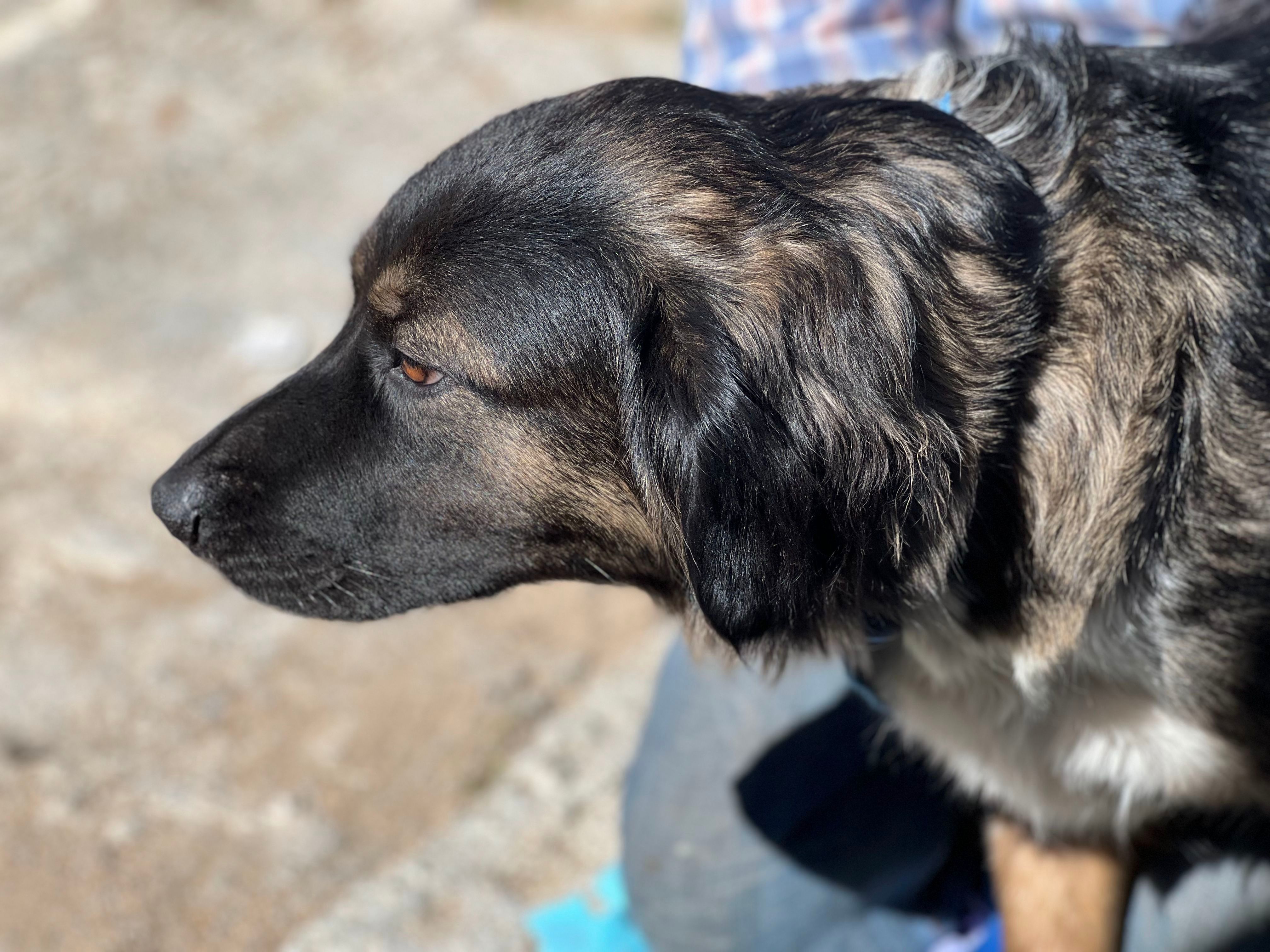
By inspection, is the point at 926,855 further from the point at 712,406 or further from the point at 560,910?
the point at 712,406

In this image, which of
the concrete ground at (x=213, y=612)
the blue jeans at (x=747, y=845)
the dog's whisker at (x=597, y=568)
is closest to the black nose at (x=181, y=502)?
the dog's whisker at (x=597, y=568)

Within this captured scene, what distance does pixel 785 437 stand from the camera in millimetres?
1778

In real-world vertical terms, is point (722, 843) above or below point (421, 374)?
below

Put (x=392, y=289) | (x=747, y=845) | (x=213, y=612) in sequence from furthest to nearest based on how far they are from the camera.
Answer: (x=213, y=612) → (x=747, y=845) → (x=392, y=289)

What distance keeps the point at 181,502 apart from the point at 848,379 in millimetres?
1126

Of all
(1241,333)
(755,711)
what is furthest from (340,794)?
(1241,333)

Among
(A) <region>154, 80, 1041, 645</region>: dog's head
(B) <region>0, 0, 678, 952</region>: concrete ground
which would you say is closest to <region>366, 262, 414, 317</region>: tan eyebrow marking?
(A) <region>154, 80, 1041, 645</region>: dog's head

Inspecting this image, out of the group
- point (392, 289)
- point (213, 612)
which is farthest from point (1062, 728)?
point (213, 612)

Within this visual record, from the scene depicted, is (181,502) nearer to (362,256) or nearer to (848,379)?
(362,256)

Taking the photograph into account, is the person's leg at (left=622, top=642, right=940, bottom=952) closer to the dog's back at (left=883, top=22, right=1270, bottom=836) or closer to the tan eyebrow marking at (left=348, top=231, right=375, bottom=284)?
the dog's back at (left=883, top=22, right=1270, bottom=836)

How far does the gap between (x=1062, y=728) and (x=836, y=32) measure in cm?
174

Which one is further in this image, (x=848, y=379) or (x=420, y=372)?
(x=420, y=372)

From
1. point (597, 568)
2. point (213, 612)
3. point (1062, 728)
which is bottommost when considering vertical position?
point (213, 612)

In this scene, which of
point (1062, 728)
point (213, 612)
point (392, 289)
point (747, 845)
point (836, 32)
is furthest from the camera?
point (213, 612)
